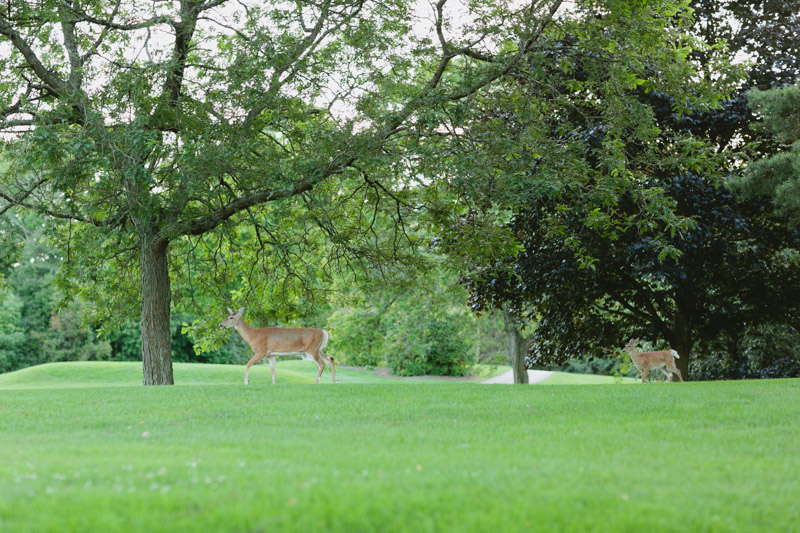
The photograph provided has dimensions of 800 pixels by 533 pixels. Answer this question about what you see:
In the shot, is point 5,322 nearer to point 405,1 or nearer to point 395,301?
point 395,301

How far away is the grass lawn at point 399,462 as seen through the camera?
4594 mm

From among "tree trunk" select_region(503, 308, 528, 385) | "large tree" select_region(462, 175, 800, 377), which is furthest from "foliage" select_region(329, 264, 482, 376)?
"large tree" select_region(462, 175, 800, 377)

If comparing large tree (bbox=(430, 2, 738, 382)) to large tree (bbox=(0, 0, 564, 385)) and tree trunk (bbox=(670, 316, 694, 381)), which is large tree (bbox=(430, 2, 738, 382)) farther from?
tree trunk (bbox=(670, 316, 694, 381))

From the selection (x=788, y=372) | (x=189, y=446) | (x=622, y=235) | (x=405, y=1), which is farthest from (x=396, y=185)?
(x=788, y=372)

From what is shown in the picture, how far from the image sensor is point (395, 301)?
93.0 ft

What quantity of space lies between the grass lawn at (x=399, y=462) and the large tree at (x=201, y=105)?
4.08m

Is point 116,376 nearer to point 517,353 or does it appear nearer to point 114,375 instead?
point 114,375

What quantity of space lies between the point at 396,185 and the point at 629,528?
43.8 ft

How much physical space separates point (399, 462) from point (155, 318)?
10.7 m

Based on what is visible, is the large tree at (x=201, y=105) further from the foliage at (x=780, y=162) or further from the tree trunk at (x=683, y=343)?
the tree trunk at (x=683, y=343)

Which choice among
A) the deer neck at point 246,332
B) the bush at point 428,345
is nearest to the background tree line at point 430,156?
the deer neck at point 246,332

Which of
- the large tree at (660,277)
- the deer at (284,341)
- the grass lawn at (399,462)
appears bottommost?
the grass lawn at (399,462)

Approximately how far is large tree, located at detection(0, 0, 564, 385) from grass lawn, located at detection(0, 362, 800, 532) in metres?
4.08

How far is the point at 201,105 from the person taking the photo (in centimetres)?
1374
